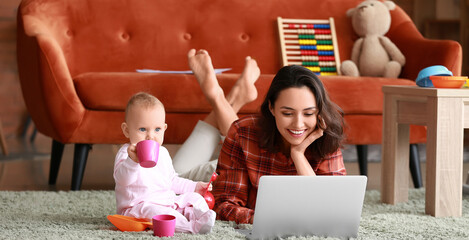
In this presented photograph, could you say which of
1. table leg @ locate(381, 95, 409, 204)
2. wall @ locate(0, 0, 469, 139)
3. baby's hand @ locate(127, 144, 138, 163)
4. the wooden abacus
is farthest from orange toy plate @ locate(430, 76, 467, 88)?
wall @ locate(0, 0, 469, 139)

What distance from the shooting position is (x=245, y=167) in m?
1.78

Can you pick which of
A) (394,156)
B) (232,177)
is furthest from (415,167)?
(232,177)

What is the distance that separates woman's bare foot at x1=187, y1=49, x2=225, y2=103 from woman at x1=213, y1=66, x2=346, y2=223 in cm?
46

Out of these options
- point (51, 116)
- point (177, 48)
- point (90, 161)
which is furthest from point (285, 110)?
point (90, 161)

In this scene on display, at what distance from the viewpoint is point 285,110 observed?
158cm

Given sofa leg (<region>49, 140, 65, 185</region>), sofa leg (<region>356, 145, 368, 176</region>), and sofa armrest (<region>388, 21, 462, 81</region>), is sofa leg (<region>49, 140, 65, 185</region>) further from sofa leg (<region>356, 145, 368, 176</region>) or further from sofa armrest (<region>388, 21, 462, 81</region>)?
sofa armrest (<region>388, 21, 462, 81</region>)

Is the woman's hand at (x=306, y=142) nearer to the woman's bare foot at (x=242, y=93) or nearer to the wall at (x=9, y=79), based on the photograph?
the woman's bare foot at (x=242, y=93)

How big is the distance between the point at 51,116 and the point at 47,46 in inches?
10.0

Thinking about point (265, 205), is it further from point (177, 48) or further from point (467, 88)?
point (177, 48)

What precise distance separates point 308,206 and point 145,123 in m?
0.45

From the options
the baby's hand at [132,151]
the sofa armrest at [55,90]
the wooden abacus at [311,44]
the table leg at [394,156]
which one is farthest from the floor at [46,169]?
the baby's hand at [132,151]

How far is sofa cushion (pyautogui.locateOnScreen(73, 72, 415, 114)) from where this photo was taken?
2344 mm

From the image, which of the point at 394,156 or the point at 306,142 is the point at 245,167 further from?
the point at 394,156

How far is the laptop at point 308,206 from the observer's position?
1.41 meters
